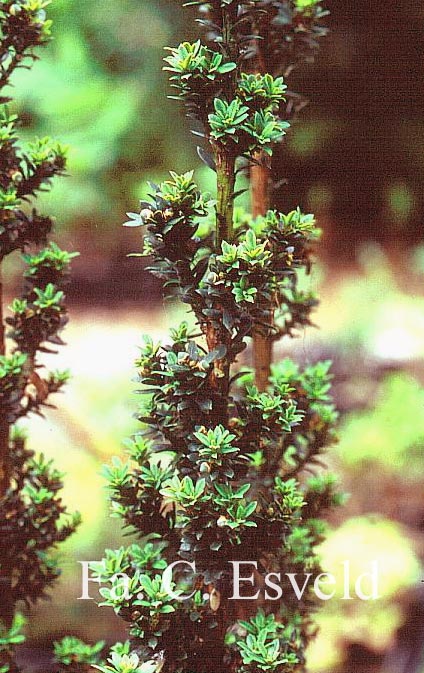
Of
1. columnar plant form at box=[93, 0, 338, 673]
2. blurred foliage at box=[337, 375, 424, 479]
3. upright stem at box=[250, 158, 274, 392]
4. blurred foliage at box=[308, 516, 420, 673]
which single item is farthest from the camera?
blurred foliage at box=[337, 375, 424, 479]

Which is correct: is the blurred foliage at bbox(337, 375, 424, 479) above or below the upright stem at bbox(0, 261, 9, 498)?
above

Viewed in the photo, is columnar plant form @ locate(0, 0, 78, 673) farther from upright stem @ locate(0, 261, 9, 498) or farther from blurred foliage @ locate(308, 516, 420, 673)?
blurred foliage @ locate(308, 516, 420, 673)

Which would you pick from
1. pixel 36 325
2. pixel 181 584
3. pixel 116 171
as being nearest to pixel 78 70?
pixel 116 171

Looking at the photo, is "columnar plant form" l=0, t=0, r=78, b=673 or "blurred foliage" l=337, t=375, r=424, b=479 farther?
"blurred foliage" l=337, t=375, r=424, b=479

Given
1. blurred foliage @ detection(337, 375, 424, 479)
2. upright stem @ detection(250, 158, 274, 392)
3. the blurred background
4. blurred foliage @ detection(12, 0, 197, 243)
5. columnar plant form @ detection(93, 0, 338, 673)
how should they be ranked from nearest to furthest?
columnar plant form @ detection(93, 0, 338, 673) < upright stem @ detection(250, 158, 274, 392) < the blurred background < blurred foliage @ detection(337, 375, 424, 479) < blurred foliage @ detection(12, 0, 197, 243)

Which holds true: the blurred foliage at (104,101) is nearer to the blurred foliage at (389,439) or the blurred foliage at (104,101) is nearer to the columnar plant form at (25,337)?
A: the blurred foliage at (389,439)

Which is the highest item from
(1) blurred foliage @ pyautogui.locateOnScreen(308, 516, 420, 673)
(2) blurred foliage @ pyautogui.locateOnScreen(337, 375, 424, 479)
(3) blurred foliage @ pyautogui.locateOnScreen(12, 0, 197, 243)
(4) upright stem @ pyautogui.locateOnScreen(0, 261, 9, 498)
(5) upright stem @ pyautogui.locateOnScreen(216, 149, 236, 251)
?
(3) blurred foliage @ pyautogui.locateOnScreen(12, 0, 197, 243)

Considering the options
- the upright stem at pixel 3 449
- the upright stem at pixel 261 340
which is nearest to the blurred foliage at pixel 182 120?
the upright stem at pixel 261 340

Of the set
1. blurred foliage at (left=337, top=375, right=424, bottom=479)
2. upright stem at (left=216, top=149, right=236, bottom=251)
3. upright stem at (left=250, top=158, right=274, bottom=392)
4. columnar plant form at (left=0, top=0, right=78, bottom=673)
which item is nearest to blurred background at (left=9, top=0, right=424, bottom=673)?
blurred foliage at (left=337, top=375, right=424, bottom=479)
